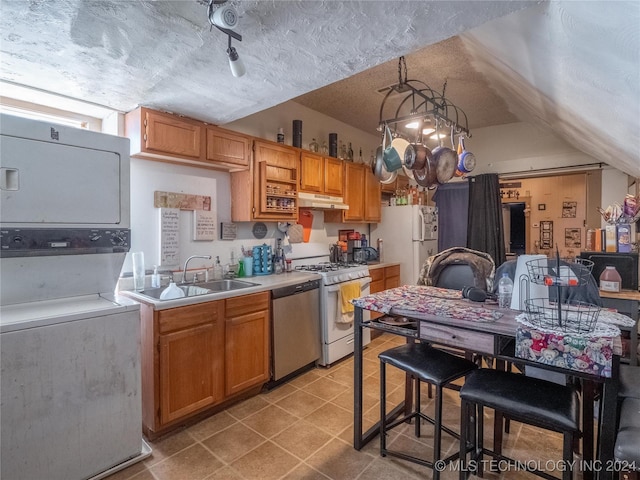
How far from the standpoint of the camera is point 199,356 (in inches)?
90.4

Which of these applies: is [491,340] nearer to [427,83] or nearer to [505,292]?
[505,292]

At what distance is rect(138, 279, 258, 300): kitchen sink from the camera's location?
2.56 m

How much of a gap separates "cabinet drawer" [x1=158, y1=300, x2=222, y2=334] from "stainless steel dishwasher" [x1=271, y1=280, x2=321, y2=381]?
1.82 feet

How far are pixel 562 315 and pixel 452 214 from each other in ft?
12.4

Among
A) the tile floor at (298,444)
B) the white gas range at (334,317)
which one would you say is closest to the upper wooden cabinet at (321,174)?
the white gas range at (334,317)

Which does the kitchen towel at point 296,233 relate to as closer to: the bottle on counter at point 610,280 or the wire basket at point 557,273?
the wire basket at point 557,273

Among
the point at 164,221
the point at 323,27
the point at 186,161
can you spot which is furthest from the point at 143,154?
the point at 323,27

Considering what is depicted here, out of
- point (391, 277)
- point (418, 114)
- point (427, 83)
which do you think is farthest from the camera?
point (391, 277)

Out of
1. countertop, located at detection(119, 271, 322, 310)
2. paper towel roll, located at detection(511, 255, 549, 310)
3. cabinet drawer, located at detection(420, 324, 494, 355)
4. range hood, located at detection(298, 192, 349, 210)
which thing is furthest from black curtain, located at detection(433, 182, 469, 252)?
cabinet drawer, located at detection(420, 324, 494, 355)

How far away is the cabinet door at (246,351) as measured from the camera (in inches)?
97.2

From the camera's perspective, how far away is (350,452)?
6.56ft

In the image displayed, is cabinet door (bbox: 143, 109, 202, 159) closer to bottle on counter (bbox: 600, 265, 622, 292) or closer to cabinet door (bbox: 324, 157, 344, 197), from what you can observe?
cabinet door (bbox: 324, 157, 344, 197)

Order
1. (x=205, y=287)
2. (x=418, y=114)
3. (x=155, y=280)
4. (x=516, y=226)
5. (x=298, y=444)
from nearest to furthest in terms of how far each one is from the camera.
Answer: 1. (x=298, y=444)
2. (x=418, y=114)
3. (x=155, y=280)
4. (x=205, y=287)
5. (x=516, y=226)

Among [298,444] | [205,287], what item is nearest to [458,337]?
[298,444]
